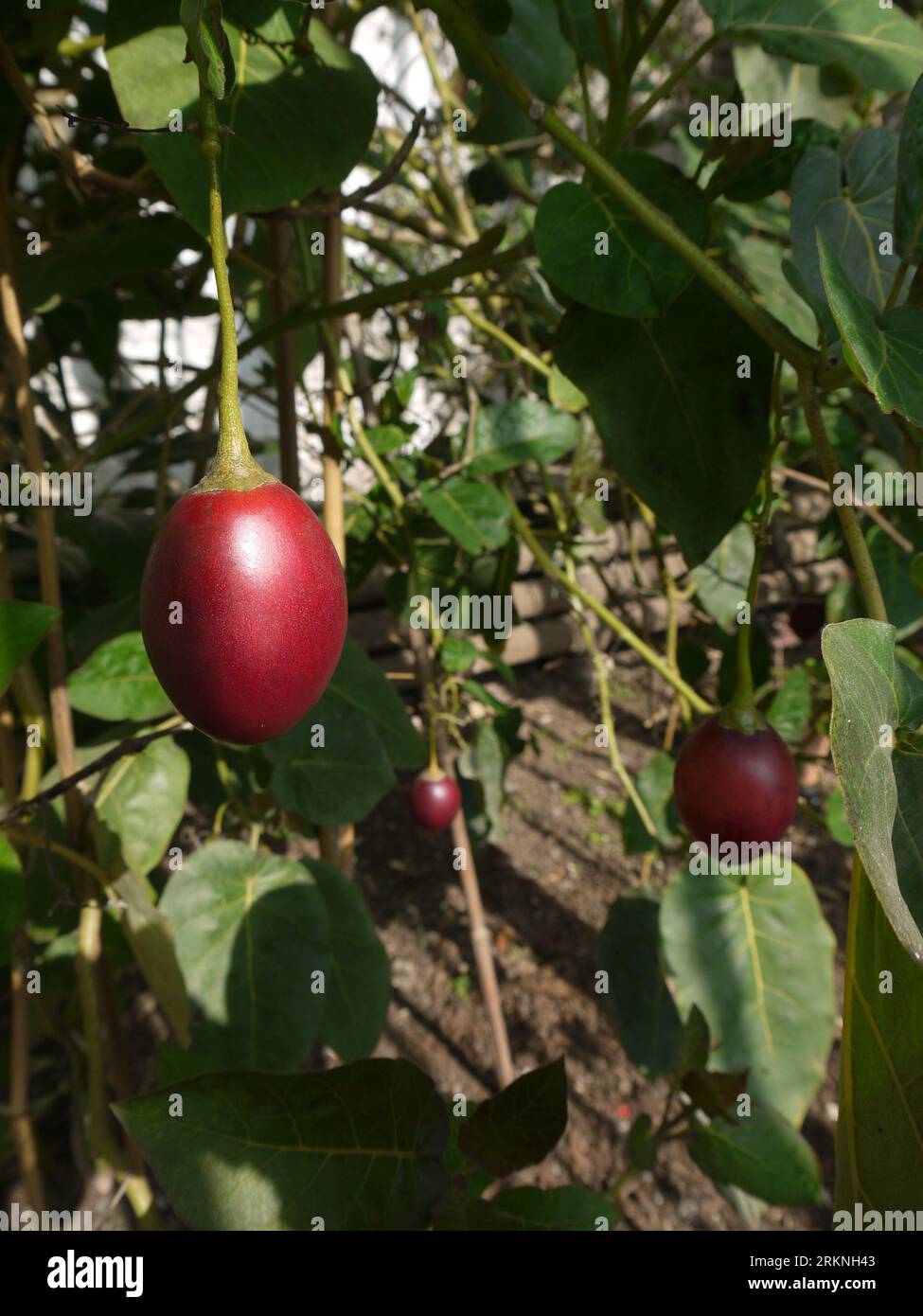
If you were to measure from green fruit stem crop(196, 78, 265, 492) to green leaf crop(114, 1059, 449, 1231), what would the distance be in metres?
0.28

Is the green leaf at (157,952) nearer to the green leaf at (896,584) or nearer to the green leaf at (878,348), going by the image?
the green leaf at (878,348)

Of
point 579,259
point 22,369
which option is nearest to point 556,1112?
point 579,259

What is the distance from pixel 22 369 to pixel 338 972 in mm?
469

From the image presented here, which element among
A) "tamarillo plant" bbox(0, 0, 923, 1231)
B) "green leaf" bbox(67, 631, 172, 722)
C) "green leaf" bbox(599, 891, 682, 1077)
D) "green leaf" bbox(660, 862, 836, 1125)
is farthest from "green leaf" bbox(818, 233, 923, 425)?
"green leaf" bbox(599, 891, 682, 1077)

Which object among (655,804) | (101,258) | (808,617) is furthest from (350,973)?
(808,617)

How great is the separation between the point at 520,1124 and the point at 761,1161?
8.6 inches

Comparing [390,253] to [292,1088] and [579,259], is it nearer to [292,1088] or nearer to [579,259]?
[579,259]

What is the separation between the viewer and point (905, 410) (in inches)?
11.9

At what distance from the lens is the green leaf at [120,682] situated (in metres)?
0.57

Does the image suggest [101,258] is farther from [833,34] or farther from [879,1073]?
[879,1073]

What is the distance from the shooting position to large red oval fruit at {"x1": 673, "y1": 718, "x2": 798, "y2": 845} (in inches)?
19.1

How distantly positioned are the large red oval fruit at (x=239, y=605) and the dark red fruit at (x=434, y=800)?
0.78m

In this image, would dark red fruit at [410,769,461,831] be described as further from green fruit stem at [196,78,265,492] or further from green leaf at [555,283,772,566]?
green fruit stem at [196,78,265,492]

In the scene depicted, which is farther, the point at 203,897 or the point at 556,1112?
the point at 203,897
